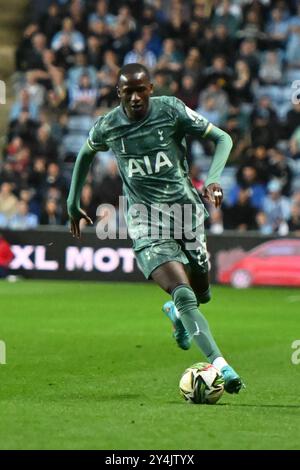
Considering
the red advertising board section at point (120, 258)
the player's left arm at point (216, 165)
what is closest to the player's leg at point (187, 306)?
the player's left arm at point (216, 165)

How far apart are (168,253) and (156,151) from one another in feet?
2.57

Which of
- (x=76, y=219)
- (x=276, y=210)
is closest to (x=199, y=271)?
(x=76, y=219)

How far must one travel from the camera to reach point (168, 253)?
28.6ft

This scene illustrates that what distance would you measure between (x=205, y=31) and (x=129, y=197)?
15.5 metres

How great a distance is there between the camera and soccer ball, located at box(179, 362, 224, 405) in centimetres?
823

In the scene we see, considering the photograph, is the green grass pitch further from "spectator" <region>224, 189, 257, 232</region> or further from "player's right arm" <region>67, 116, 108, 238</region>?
"spectator" <region>224, 189, 257, 232</region>

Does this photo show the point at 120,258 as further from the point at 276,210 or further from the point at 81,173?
the point at 81,173

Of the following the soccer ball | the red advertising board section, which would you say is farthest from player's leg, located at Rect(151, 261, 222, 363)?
the red advertising board section

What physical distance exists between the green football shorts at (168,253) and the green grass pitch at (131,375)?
3.13ft

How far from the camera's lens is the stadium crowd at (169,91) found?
72.6 feet

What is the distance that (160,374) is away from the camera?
10.1m

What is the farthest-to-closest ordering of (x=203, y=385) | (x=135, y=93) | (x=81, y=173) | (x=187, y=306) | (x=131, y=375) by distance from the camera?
1. (x=131, y=375)
2. (x=81, y=173)
3. (x=135, y=93)
4. (x=187, y=306)
5. (x=203, y=385)

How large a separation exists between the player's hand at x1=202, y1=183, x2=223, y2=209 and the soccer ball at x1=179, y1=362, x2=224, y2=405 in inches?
45.3
